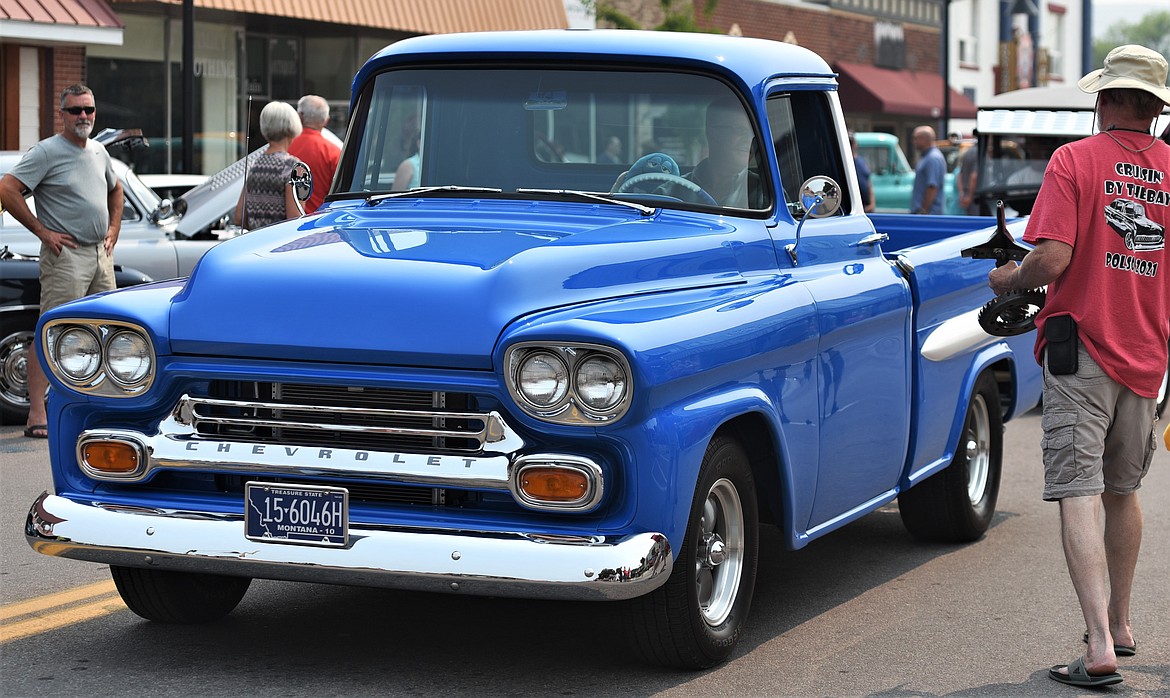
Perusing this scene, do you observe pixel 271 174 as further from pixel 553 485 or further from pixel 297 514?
pixel 553 485

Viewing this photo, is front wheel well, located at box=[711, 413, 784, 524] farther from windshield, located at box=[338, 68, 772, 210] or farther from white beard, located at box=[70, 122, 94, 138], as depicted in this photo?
white beard, located at box=[70, 122, 94, 138]

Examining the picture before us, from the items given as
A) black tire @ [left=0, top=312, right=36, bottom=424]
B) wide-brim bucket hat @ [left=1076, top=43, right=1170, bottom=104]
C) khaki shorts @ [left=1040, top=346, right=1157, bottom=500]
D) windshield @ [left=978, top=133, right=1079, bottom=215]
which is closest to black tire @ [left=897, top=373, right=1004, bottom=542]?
khaki shorts @ [left=1040, top=346, right=1157, bottom=500]

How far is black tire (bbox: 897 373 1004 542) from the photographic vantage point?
7277 millimetres

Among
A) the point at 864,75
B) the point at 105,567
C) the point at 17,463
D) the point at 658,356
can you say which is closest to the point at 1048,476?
the point at 658,356

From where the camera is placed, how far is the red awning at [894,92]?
40.8 meters

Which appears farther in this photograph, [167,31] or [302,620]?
[167,31]

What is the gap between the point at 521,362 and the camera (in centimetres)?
461

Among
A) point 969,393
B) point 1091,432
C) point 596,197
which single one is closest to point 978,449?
point 969,393

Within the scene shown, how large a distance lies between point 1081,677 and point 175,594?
2.93 m

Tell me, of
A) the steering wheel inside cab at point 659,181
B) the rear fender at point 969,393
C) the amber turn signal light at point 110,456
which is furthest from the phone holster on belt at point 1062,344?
the amber turn signal light at point 110,456

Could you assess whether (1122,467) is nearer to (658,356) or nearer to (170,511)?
(658,356)

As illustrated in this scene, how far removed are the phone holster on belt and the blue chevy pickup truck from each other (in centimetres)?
79

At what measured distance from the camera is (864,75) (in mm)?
41531

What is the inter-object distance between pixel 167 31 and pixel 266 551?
18614 millimetres
